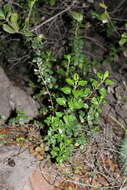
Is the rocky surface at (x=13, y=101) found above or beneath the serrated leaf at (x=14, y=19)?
beneath

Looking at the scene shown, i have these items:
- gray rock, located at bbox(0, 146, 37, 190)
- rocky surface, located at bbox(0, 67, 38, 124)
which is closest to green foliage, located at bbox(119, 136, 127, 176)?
gray rock, located at bbox(0, 146, 37, 190)

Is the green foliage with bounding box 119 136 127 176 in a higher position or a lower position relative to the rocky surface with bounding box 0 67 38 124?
lower

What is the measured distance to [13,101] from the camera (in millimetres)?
3676

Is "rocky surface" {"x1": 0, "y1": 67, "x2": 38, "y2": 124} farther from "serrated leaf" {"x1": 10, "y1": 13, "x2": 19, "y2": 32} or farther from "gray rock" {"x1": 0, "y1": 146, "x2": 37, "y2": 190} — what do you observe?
"serrated leaf" {"x1": 10, "y1": 13, "x2": 19, "y2": 32}

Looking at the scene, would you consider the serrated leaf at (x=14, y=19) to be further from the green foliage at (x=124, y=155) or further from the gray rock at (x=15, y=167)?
the green foliage at (x=124, y=155)

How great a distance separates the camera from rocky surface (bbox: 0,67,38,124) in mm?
3541

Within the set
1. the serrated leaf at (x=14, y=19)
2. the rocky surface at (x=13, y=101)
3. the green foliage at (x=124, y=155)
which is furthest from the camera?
the rocky surface at (x=13, y=101)

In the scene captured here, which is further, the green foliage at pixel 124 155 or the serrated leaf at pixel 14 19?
the green foliage at pixel 124 155

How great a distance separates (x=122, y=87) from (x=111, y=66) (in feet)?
2.58

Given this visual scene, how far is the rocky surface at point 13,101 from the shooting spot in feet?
11.6

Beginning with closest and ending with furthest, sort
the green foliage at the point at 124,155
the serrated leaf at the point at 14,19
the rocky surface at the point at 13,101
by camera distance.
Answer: the serrated leaf at the point at 14,19 → the green foliage at the point at 124,155 → the rocky surface at the point at 13,101

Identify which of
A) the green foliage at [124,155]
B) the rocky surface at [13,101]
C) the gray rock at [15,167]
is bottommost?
the green foliage at [124,155]

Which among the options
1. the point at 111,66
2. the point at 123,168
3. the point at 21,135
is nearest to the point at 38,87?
the point at 21,135

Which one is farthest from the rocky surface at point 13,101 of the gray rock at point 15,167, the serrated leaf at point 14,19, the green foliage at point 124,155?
the serrated leaf at point 14,19
